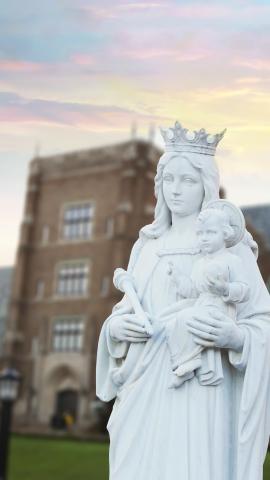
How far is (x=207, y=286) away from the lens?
4309 millimetres

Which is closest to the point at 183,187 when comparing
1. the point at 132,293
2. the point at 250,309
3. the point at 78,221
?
the point at 132,293

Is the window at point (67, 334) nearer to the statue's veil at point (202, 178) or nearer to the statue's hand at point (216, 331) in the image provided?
the statue's veil at point (202, 178)

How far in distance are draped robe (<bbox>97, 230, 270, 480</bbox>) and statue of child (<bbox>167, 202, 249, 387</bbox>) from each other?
7cm

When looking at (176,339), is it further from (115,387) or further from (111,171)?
(111,171)

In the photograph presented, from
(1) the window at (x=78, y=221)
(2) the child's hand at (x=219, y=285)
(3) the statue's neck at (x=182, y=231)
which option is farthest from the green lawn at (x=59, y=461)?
(1) the window at (x=78, y=221)

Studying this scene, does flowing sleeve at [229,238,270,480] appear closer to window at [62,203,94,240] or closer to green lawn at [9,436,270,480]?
green lawn at [9,436,270,480]

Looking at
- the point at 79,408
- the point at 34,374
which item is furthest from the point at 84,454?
the point at 34,374

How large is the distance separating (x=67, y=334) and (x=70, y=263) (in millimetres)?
3149

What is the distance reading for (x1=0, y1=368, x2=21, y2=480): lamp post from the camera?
14.2 metres

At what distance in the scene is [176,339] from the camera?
4.38m

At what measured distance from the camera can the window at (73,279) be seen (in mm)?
39656

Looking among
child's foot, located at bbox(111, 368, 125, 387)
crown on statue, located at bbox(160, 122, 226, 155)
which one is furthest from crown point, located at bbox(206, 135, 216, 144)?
child's foot, located at bbox(111, 368, 125, 387)

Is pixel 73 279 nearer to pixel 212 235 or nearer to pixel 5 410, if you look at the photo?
pixel 5 410

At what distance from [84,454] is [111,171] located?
787 inches
